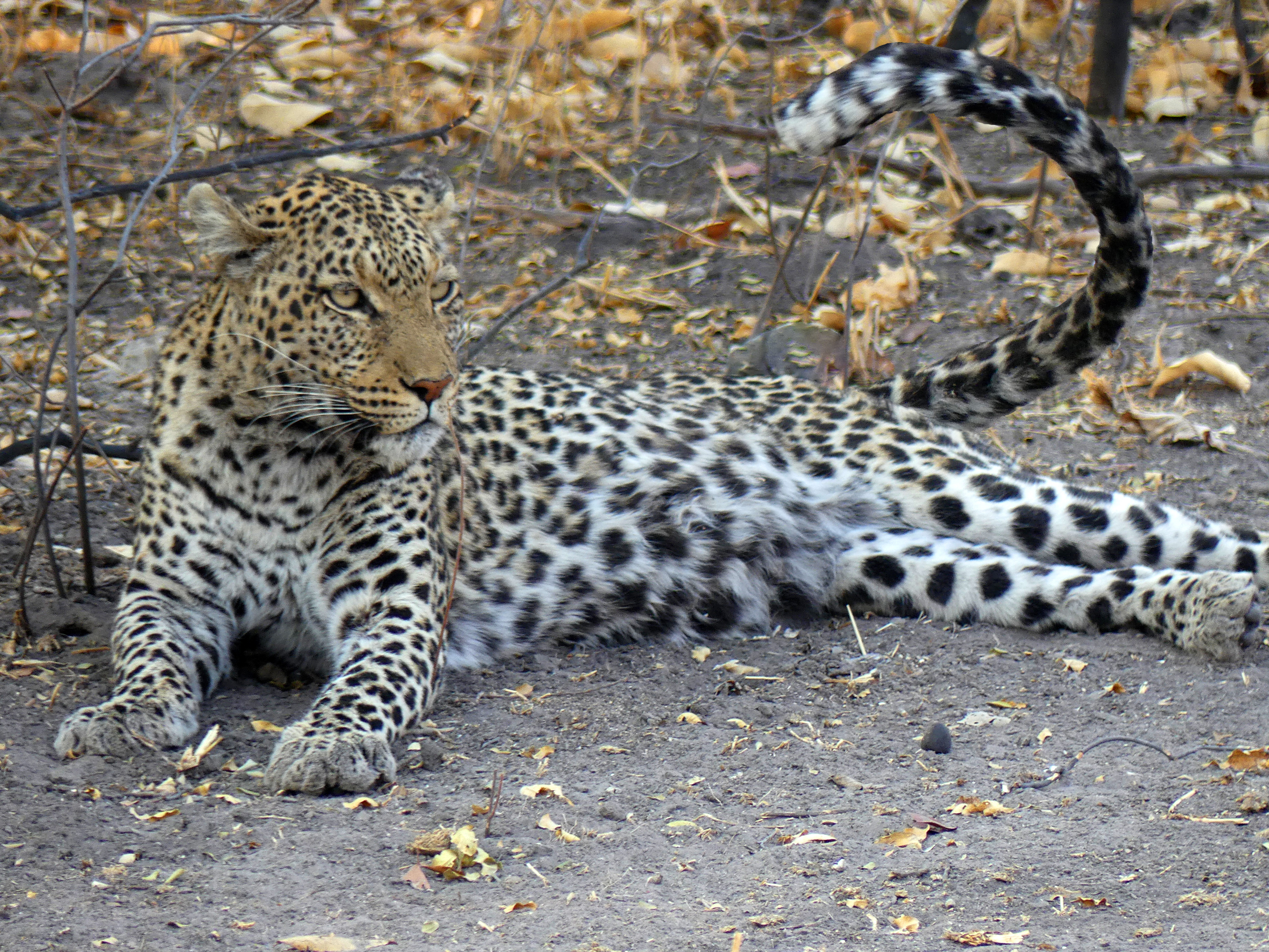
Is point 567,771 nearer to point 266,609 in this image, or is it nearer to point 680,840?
point 680,840

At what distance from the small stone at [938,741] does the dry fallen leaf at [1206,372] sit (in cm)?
378

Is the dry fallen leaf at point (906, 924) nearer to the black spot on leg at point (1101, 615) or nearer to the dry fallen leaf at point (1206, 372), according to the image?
the black spot on leg at point (1101, 615)

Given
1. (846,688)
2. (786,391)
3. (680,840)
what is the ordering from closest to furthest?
(680,840) → (846,688) → (786,391)

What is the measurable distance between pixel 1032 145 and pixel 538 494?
2.31 meters

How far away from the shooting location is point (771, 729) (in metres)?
4.93

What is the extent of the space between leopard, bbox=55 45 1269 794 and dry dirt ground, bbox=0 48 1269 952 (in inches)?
6.5

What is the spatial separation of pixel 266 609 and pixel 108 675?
22.6 inches

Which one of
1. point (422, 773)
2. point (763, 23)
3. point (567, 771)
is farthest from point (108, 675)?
point (763, 23)

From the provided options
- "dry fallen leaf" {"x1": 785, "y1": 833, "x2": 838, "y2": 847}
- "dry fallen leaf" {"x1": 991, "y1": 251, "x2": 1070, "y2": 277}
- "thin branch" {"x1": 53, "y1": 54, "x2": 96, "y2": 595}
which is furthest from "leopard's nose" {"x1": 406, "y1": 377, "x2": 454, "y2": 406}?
"dry fallen leaf" {"x1": 991, "y1": 251, "x2": 1070, "y2": 277}

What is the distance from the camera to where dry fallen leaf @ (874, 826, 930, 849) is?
402 centimetres

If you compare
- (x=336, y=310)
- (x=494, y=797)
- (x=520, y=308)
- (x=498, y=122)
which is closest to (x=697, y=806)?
(x=494, y=797)

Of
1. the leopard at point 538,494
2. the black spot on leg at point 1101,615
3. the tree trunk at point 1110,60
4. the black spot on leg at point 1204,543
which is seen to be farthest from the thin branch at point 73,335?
the tree trunk at point 1110,60

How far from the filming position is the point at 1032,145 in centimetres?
500

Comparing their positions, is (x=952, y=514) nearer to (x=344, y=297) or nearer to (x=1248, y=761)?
(x=1248, y=761)
